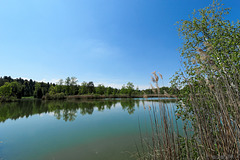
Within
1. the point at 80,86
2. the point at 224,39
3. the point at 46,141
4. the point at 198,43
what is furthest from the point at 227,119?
the point at 80,86

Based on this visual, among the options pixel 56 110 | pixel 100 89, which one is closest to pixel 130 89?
pixel 100 89

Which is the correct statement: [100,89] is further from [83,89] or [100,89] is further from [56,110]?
[56,110]

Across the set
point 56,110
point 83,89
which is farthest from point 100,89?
point 56,110

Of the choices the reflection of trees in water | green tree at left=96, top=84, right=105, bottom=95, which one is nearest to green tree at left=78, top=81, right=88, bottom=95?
green tree at left=96, top=84, right=105, bottom=95

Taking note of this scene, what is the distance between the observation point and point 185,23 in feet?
11.2

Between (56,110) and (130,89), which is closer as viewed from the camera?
(56,110)

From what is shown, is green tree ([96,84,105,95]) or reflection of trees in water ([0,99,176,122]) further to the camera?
green tree ([96,84,105,95])

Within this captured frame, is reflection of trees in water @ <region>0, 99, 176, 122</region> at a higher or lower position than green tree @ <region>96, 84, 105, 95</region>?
lower

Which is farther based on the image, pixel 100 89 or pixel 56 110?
pixel 100 89

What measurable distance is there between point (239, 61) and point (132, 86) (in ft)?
159

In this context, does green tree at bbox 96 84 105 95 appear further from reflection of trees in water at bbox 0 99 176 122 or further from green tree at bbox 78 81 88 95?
reflection of trees in water at bbox 0 99 176 122

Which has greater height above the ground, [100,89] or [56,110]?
[100,89]

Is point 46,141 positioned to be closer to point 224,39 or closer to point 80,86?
point 224,39

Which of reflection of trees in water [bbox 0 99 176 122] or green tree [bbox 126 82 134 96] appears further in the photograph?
green tree [bbox 126 82 134 96]
